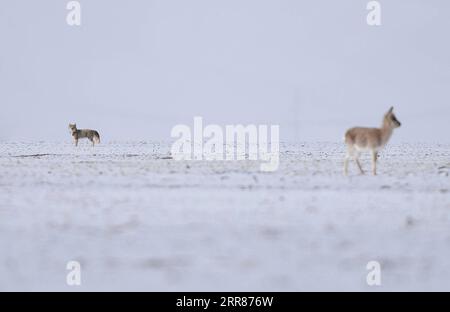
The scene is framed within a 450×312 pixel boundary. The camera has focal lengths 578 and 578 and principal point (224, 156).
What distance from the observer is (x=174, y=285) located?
20.4 feet

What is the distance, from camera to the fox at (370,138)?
18.9 metres

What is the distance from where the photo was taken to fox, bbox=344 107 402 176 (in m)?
18.9

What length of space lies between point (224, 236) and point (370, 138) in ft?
37.7

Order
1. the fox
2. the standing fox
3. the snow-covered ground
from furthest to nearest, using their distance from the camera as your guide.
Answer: the standing fox < the fox < the snow-covered ground

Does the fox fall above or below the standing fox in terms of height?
below

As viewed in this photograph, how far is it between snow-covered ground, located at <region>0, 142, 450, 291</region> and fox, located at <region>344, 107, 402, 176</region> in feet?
10.8

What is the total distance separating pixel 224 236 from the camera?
8.55 meters

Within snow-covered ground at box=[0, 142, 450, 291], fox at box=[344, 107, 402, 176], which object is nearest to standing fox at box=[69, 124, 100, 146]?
fox at box=[344, 107, 402, 176]

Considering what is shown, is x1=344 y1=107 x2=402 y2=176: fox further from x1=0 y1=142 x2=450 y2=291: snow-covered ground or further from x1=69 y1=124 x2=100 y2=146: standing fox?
x1=69 y1=124 x2=100 y2=146: standing fox

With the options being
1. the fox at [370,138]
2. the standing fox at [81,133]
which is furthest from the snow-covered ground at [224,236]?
the standing fox at [81,133]

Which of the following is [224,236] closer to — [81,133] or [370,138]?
[370,138]
